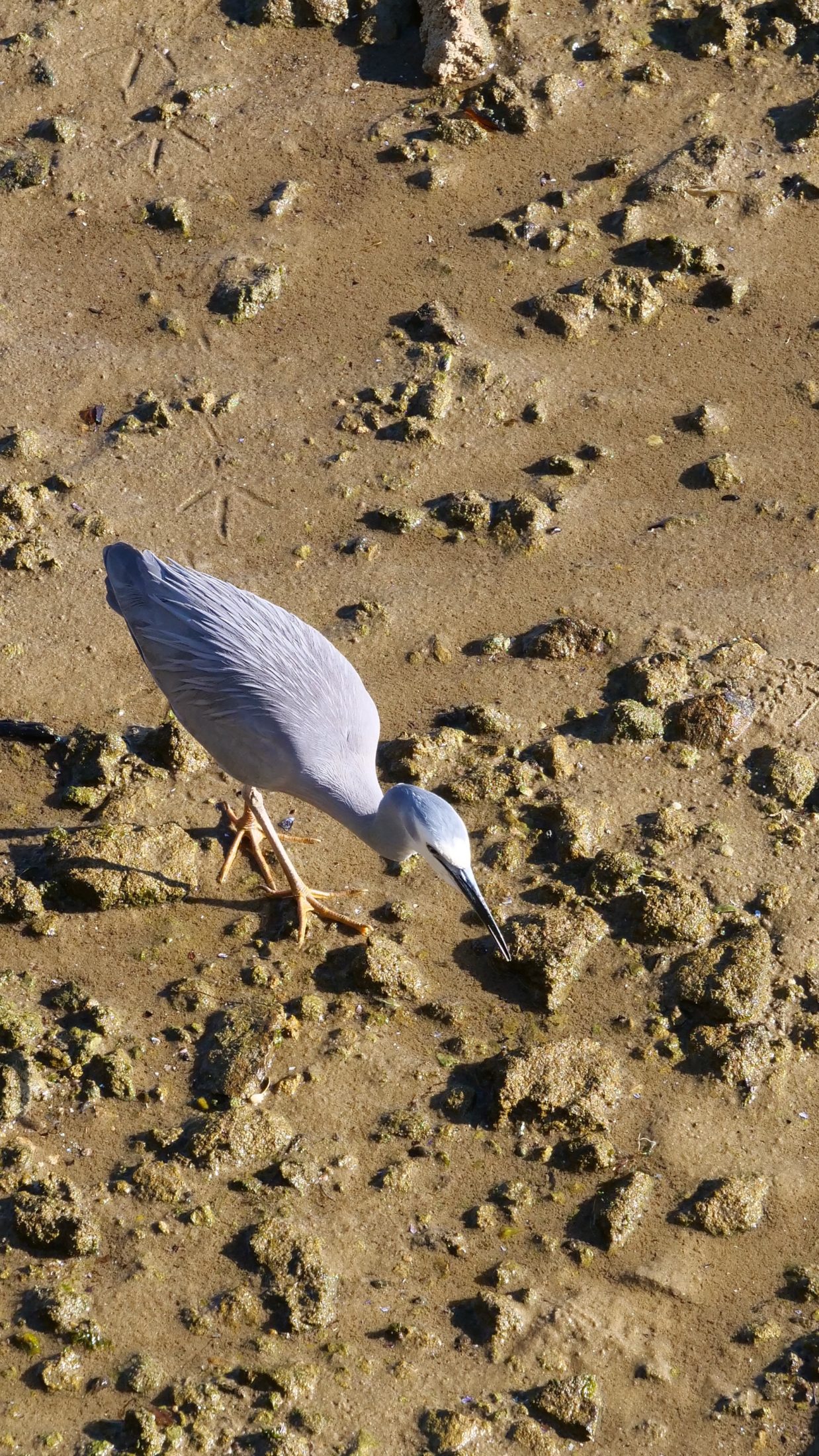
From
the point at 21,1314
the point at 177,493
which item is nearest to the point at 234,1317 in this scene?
the point at 21,1314

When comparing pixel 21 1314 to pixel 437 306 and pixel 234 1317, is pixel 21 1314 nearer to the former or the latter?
pixel 234 1317

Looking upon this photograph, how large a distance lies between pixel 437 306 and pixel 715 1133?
4.76m

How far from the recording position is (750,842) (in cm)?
586

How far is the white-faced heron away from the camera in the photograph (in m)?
5.36

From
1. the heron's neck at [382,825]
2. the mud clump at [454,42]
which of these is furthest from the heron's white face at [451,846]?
the mud clump at [454,42]

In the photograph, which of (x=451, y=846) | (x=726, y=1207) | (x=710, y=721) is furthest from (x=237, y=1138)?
(x=710, y=721)

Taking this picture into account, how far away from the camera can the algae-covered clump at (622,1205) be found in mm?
4754

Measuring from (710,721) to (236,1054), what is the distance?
254cm

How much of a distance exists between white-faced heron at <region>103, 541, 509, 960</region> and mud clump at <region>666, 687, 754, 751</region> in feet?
4.39

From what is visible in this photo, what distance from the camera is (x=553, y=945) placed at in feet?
17.9

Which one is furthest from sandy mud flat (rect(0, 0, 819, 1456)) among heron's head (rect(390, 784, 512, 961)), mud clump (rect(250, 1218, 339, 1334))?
heron's head (rect(390, 784, 512, 961))

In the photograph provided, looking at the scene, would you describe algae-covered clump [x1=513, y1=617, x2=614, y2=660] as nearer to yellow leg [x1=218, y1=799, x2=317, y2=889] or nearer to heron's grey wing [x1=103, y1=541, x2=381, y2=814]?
heron's grey wing [x1=103, y1=541, x2=381, y2=814]

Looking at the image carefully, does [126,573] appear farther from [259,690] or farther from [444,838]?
[444,838]

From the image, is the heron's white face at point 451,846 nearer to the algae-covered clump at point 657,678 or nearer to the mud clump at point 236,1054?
the mud clump at point 236,1054
